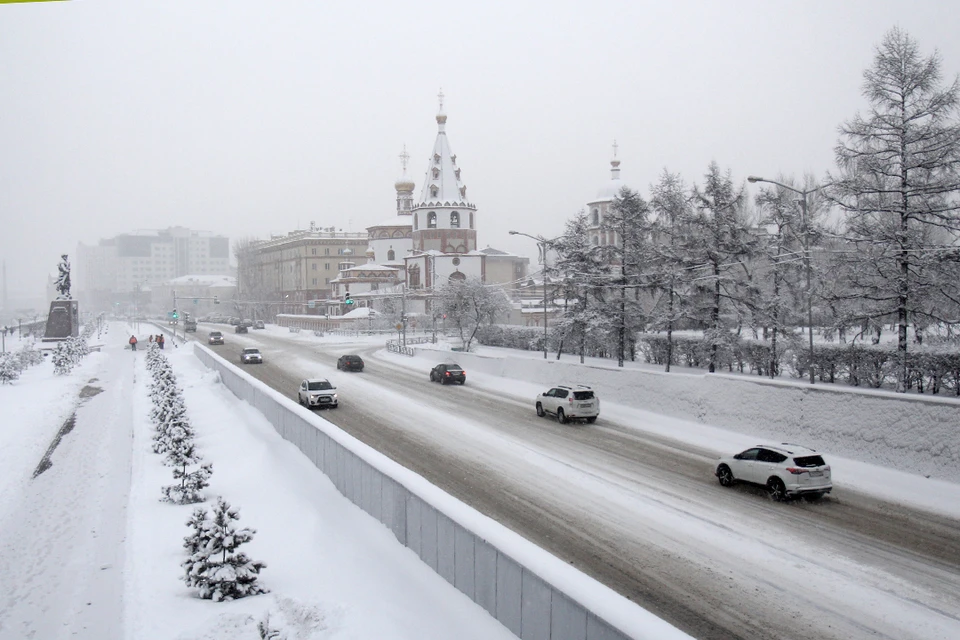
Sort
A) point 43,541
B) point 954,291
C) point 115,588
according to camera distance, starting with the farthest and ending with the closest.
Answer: point 954,291, point 43,541, point 115,588

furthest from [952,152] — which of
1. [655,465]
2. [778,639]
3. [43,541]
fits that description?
[43,541]

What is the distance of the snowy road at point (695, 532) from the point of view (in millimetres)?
9578

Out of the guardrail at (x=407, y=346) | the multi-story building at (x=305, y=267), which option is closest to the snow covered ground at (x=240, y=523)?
the guardrail at (x=407, y=346)

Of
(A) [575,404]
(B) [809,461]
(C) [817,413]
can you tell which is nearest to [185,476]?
(B) [809,461]

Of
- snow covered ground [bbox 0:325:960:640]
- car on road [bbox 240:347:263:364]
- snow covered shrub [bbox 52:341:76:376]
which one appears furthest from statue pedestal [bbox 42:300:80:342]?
snow covered ground [bbox 0:325:960:640]

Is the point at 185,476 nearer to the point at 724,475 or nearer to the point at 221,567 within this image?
the point at 221,567

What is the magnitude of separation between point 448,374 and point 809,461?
23.1m

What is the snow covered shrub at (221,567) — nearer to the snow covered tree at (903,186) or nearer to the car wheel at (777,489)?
the car wheel at (777,489)

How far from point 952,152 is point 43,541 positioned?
24.1 metres

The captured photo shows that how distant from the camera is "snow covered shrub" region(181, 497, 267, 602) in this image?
32.4 ft

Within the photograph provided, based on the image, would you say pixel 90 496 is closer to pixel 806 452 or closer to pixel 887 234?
pixel 806 452

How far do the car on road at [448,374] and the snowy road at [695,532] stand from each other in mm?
A: 12237

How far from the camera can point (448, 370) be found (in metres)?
36.7

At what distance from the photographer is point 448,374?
1435 inches
